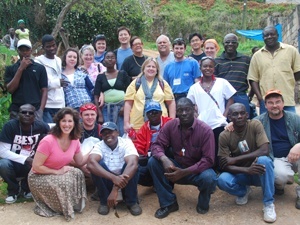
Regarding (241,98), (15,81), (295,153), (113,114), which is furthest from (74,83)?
(295,153)

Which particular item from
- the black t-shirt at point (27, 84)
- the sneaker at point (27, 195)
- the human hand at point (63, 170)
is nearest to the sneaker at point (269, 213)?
the human hand at point (63, 170)

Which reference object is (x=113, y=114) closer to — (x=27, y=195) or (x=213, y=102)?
(x=213, y=102)

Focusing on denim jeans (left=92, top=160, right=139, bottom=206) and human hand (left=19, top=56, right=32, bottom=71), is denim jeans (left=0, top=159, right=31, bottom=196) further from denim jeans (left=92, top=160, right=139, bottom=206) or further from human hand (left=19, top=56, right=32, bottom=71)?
human hand (left=19, top=56, right=32, bottom=71)

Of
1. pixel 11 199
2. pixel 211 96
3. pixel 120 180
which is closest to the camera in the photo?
pixel 120 180

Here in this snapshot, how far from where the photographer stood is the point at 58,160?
4613mm

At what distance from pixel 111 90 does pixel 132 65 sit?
0.69 meters

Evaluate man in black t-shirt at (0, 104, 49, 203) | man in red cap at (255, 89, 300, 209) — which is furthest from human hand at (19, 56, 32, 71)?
man in red cap at (255, 89, 300, 209)

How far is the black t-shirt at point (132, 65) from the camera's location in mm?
6305

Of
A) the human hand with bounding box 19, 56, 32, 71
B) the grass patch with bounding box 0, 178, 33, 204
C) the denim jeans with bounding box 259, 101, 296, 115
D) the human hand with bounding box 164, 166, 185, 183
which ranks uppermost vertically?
the human hand with bounding box 19, 56, 32, 71

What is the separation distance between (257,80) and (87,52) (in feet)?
8.84

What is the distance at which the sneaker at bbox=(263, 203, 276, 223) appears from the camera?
4.50m

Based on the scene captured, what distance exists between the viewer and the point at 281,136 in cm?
492

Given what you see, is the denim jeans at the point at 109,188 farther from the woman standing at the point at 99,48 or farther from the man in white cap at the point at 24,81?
the woman standing at the point at 99,48

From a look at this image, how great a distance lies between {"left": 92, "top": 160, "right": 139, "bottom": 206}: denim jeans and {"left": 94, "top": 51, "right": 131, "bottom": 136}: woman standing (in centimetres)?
130
